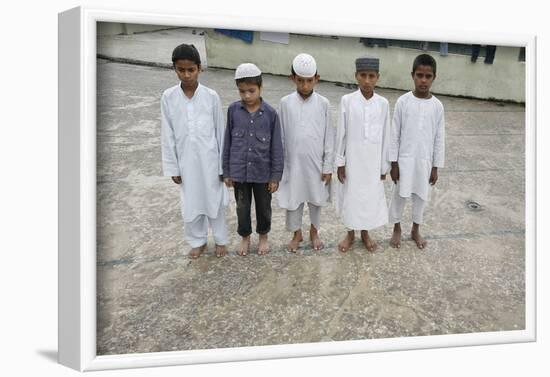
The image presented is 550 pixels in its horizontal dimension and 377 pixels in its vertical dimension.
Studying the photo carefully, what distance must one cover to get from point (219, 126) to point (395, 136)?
1.13 m

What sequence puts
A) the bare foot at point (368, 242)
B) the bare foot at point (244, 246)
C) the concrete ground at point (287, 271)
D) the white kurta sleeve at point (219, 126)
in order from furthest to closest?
the bare foot at point (368, 242)
the bare foot at point (244, 246)
the white kurta sleeve at point (219, 126)
the concrete ground at point (287, 271)

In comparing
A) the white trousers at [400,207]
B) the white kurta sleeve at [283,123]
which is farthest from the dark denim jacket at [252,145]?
the white trousers at [400,207]

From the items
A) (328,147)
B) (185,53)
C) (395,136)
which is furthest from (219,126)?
(395,136)

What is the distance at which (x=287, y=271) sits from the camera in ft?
8.91

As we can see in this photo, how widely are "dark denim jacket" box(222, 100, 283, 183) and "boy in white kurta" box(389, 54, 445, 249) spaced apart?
782 mm

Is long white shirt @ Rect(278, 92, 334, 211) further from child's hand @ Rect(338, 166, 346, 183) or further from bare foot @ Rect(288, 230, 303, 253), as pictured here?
bare foot @ Rect(288, 230, 303, 253)

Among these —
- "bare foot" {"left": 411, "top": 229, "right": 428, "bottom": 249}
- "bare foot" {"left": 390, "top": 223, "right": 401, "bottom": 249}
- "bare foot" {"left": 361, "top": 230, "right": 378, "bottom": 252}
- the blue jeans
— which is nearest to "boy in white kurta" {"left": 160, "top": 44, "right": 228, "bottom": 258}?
the blue jeans

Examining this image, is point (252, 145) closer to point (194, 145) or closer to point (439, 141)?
point (194, 145)

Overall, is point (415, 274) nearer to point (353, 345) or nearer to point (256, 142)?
point (353, 345)

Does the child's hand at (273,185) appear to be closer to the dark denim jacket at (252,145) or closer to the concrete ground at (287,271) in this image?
the dark denim jacket at (252,145)

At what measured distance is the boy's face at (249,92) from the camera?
8.07 ft

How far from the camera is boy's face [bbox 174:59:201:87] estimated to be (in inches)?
92.6

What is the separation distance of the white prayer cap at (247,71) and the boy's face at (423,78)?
100 centimetres
